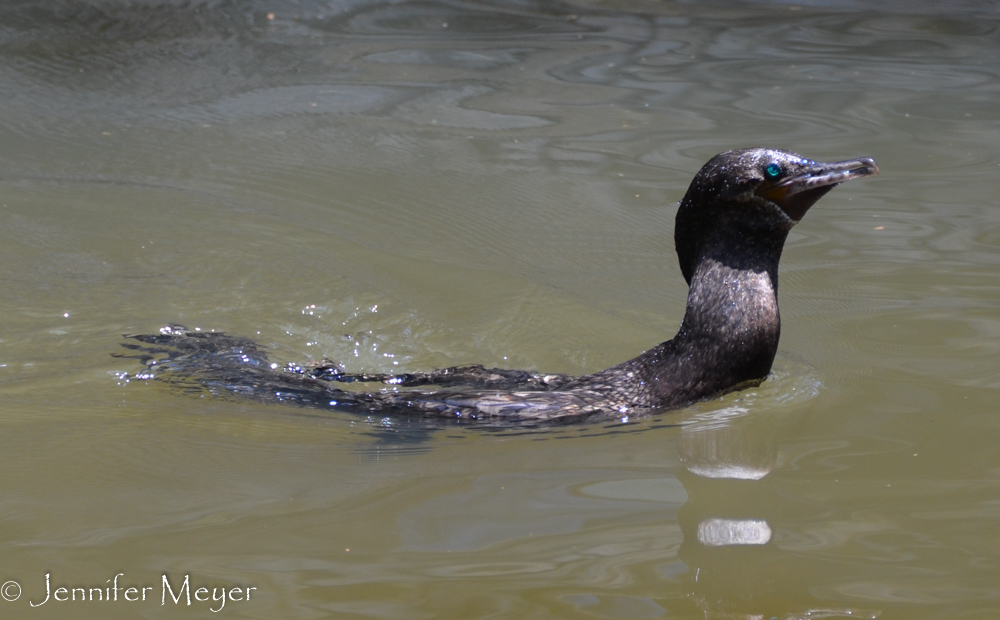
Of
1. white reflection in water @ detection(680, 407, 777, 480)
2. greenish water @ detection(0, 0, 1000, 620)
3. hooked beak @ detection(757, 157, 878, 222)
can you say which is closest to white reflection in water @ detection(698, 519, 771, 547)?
greenish water @ detection(0, 0, 1000, 620)

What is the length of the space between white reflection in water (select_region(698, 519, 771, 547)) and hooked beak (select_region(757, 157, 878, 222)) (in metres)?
1.34

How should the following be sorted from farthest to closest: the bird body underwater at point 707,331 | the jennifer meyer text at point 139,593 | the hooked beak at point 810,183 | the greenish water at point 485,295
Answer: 1. the bird body underwater at point 707,331
2. the hooked beak at point 810,183
3. the greenish water at point 485,295
4. the jennifer meyer text at point 139,593

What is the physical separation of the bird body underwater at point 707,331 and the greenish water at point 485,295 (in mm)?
120

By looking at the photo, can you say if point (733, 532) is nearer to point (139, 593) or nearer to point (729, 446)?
point (729, 446)

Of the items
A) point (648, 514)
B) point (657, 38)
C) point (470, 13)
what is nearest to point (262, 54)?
point (470, 13)

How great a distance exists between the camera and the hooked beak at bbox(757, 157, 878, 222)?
3.85 metres

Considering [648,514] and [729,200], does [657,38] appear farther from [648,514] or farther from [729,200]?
[648,514]

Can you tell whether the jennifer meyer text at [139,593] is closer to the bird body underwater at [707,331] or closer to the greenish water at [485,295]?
the greenish water at [485,295]

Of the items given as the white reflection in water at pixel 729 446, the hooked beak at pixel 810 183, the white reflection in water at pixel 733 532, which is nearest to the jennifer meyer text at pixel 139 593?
the white reflection in water at pixel 733 532

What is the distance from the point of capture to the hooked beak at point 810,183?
12.6ft

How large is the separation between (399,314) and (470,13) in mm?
5160

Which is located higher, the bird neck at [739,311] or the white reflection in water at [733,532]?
the bird neck at [739,311]

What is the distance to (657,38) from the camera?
31.4ft

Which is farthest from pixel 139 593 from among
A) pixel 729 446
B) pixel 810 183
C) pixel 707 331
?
pixel 810 183
